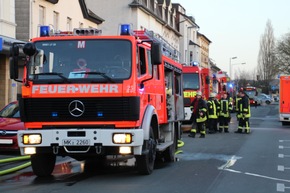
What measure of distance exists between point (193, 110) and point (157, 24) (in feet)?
97.9

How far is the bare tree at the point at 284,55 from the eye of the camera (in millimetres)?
63094

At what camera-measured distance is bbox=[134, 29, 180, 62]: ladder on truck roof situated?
1004cm

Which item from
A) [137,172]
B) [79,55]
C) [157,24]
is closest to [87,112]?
[79,55]

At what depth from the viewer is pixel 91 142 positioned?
8.47m

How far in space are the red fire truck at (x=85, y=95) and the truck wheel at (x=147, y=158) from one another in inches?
1.0

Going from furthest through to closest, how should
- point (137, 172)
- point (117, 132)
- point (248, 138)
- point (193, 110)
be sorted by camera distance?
1. point (193, 110)
2. point (248, 138)
3. point (137, 172)
4. point (117, 132)

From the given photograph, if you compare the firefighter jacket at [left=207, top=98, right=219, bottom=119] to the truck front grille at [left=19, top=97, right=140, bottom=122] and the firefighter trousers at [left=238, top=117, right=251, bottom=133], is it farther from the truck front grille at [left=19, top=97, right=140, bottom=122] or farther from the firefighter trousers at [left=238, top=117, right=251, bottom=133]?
the truck front grille at [left=19, top=97, right=140, bottom=122]

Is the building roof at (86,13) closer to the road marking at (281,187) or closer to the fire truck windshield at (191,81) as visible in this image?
the fire truck windshield at (191,81)

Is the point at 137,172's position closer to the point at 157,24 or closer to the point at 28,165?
the point at 28,165

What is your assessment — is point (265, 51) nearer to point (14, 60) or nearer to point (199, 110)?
point (199, 110)

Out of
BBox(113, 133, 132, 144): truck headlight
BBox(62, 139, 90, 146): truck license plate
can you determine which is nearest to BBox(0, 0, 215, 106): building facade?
BBox(113, 133, 132, 144): truck headlight

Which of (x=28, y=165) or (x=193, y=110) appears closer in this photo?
(x=28, y=165)

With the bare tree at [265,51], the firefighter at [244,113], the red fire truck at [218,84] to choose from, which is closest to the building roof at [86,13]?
the red fire truck at [218,84]

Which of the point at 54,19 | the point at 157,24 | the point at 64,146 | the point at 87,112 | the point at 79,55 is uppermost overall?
the point at 157,24
